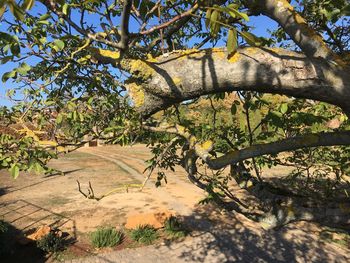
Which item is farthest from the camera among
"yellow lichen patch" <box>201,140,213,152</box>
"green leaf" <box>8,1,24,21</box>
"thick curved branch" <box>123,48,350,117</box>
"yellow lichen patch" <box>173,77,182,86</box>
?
"yellow lichen patch" <box>201,140,213,152</box>

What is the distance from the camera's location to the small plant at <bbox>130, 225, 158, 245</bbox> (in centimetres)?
949

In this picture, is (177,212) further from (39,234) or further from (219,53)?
(219,53)

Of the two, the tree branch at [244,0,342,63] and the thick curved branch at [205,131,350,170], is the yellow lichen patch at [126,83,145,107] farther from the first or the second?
the tree branch at [244,0,342,63]

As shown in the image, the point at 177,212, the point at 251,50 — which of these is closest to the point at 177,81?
the point at 251,50

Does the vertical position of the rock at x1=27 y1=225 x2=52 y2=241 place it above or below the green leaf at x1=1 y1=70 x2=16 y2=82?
below

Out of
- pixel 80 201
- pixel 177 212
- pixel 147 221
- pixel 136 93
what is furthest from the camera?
pixel 80 201

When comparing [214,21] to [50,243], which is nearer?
[214,21]

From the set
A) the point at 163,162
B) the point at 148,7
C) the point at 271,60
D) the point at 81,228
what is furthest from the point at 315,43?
the point at 81,228

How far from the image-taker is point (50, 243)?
9000 millimetres

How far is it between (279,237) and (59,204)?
8.92 m

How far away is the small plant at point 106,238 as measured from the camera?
9.16 m

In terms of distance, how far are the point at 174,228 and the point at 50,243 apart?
3.66m

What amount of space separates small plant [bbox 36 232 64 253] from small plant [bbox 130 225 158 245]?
82.1 inches

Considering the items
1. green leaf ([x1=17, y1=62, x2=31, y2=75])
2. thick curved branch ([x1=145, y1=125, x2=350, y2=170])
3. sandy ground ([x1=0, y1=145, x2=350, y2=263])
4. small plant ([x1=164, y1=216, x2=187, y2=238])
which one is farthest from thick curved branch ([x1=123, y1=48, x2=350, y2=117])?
small plant ([x1=164, y1=216, x2=187, y2=238])
